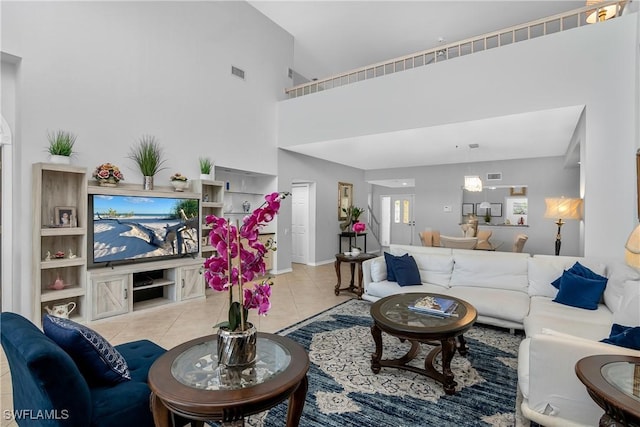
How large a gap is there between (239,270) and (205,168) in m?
4.21

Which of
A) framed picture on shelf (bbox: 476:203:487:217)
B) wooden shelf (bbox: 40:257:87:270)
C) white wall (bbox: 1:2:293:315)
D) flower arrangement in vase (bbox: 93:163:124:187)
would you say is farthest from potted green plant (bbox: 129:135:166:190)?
framed picture on shelf (bbox: 476:203:487:217)

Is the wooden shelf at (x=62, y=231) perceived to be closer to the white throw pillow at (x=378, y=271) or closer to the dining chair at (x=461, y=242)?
the white throw pillow at (x=378, y=271)

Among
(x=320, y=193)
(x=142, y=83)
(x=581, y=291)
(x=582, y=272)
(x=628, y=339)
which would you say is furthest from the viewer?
(x=320, y=193)

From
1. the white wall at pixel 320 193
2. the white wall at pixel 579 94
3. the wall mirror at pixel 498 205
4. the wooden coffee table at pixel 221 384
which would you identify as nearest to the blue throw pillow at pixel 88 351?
the wooden coffee table at pixel 221 384

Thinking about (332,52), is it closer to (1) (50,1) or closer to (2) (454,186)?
(2) (454,186)

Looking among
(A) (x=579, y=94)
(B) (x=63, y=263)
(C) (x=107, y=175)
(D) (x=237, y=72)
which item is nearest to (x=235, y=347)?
(B) (x=63, y=263)

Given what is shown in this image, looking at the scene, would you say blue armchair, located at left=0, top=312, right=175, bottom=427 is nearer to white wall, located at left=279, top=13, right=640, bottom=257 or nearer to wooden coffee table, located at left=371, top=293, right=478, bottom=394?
wooden coffee table, located at left=371, top=293, right=478, bottom=394

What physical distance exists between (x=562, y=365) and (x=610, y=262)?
2523 millimetres

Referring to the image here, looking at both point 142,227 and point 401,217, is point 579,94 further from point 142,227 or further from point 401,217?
point 401,217

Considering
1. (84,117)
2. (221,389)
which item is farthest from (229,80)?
(221,389)

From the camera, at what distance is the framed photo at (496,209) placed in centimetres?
844

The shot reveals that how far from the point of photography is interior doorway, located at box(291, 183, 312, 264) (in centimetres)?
833

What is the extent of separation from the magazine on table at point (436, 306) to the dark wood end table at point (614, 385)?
1.12 meters

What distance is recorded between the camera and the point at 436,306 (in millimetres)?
2807
